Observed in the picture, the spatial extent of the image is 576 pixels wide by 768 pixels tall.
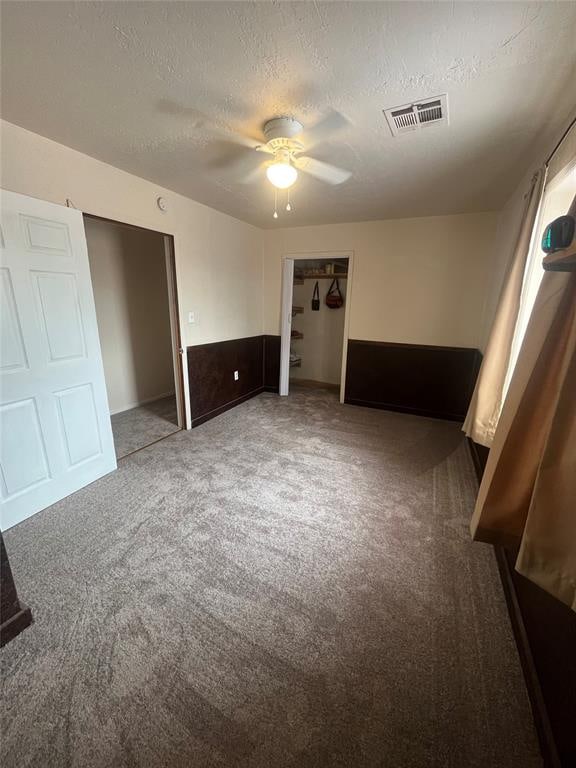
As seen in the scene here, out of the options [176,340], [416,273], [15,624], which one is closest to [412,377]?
[416,273]

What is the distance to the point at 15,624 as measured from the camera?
1.27 meters

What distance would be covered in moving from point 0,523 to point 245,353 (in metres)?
2.96

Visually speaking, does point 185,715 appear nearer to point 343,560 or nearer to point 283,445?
point 343,560

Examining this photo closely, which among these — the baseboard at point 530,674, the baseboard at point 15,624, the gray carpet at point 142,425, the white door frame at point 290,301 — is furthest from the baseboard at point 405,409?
the baseboard at point 15,624

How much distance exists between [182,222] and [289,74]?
198cm

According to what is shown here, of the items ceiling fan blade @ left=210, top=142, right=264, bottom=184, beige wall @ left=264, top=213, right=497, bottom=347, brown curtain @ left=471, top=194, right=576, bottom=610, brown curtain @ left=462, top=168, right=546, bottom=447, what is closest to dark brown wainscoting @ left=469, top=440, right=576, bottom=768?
brown curtain @ left=471, top=194, right=576, bottom=610

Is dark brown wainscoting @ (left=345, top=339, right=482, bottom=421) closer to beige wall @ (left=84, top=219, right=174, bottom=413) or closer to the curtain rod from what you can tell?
the curtain rod

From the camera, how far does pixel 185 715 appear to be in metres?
1.05

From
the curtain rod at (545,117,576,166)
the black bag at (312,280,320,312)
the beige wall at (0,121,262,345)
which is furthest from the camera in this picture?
the black bag at (312,280,320,312)

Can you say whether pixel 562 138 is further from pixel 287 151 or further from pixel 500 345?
pixel 287 151

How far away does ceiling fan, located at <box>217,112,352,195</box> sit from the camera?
5.34 feet

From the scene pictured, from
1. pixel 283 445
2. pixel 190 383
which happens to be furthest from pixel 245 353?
pixel 283 445

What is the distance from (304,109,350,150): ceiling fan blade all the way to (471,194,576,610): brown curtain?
4.04 feet

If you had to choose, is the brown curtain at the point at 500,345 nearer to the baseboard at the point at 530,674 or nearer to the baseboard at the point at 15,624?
the baseboard at the point at 530,674
